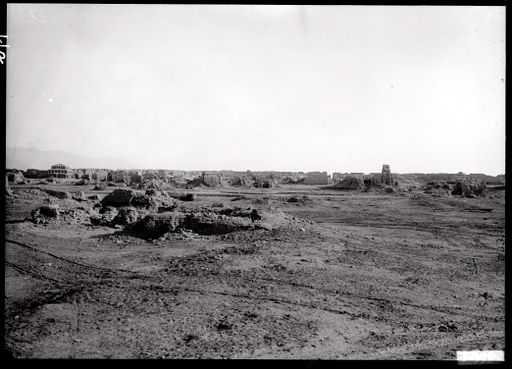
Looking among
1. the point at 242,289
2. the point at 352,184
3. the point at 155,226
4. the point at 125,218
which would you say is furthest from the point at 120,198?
the point at 352,184

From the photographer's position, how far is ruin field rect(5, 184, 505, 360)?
510 centimetres

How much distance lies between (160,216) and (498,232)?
13.2 meters

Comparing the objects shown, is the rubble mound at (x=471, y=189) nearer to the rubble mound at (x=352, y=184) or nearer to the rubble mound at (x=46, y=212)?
the rubble mound at (x=352, y=184)

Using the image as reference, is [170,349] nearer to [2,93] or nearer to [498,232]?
[2,93]

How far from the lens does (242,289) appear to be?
7047 mm

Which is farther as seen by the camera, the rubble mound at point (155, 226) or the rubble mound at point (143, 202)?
the rubble mound at point (143, 202)

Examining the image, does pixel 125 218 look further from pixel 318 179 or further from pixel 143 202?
pixel 318 179

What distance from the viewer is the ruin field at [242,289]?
510 cm

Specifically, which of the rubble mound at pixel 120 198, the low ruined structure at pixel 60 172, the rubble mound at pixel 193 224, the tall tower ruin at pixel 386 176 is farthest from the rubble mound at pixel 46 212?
the low ruined structure at pixel 60 172

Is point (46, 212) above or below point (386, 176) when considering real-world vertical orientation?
below

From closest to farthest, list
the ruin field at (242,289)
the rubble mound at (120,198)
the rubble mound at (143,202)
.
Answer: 1. the ruin field at (242,289)
2. the rubble mound at (143,202)
3. the rubble mound at (120,198)

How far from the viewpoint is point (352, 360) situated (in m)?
4.81

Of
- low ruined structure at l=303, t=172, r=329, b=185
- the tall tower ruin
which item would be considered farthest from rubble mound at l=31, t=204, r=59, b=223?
low ruined structure at l=303, t=172, r=329, b=185

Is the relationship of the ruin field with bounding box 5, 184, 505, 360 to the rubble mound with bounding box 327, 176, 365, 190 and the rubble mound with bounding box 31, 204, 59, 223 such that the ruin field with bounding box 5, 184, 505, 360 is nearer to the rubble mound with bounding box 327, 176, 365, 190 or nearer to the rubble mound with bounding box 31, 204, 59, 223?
the rubble mound with bounding box 31, 204, 59, 223
